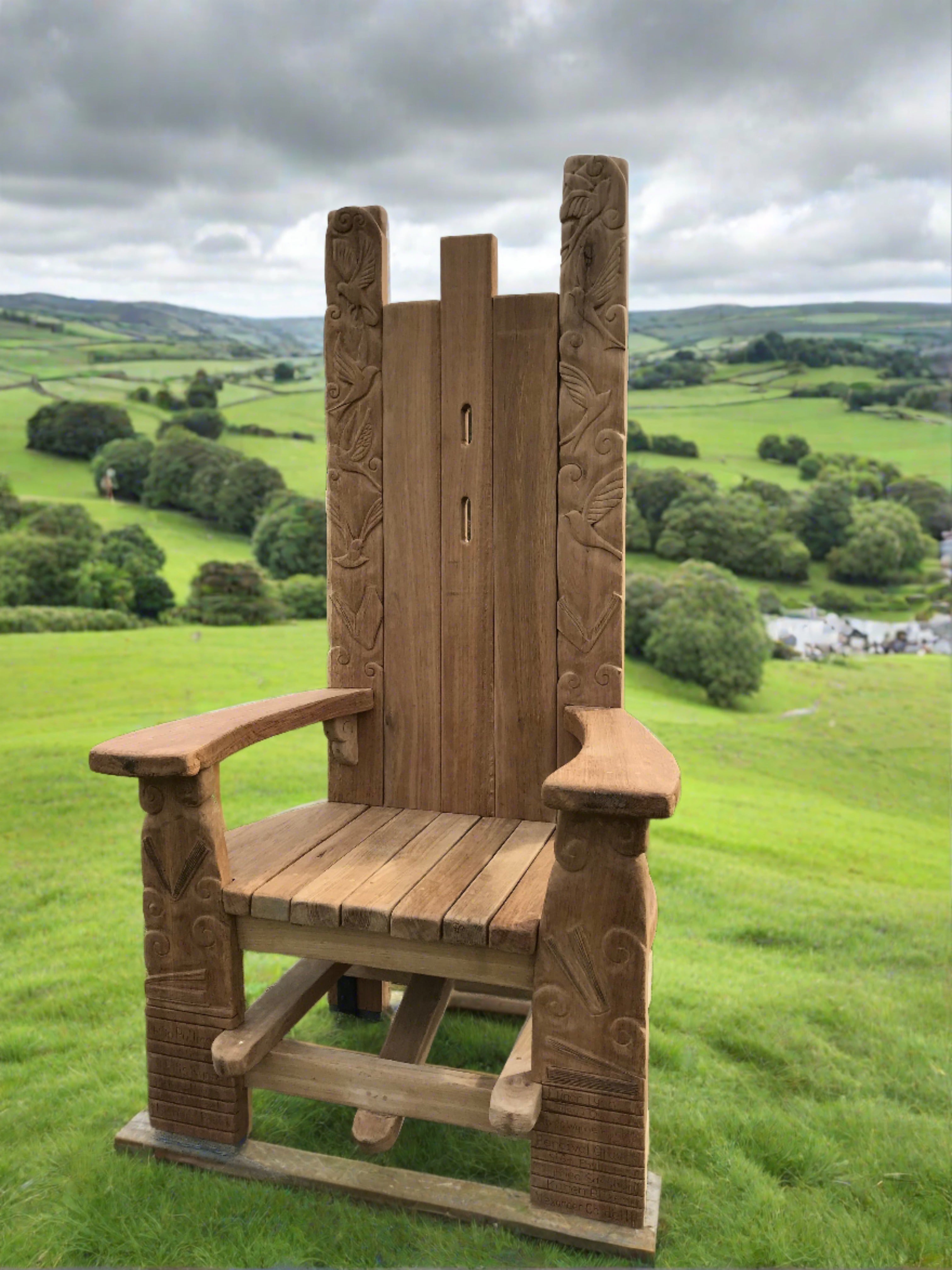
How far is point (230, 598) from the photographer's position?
7090 millimetres

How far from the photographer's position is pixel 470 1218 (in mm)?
1626

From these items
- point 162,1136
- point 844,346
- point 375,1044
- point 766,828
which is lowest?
point 766,828

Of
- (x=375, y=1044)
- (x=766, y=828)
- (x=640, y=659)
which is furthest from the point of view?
(x=640, y=659)

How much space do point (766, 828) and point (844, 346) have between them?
469 cm

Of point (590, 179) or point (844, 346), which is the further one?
point (844, 346)

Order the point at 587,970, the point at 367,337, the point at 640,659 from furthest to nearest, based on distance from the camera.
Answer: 1. the point at 640,659
2. the point at 367,337
3. the point at 587,970

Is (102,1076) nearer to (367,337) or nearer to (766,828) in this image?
Answer: (367,337)

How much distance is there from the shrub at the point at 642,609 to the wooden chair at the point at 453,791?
19.9 ft

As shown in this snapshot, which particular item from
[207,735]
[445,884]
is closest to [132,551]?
[207,735]

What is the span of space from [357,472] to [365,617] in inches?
14.0

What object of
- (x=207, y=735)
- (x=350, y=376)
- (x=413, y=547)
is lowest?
(x=207, y=735)

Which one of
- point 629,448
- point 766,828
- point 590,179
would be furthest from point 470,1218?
point 629,448

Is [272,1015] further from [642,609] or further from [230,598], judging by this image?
[642,609]

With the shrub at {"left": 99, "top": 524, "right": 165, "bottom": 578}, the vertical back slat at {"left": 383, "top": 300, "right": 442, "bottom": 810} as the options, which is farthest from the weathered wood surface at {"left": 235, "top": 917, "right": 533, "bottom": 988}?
the shrub at {"left": 99, "top": 524, "right": 165, "bottom": 578}
